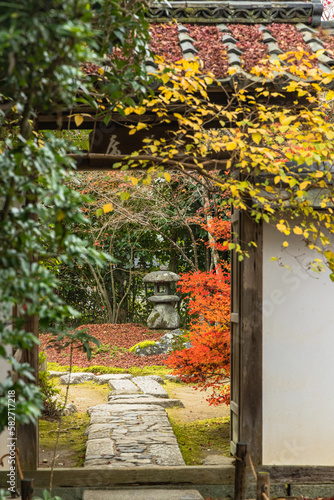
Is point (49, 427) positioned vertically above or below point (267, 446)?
below

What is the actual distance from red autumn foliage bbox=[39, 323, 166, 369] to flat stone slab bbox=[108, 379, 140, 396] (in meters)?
2.11

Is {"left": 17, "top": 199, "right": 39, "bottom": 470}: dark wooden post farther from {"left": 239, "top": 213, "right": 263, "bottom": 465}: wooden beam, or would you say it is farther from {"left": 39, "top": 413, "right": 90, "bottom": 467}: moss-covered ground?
{"left": 239, "top": 213, "right": 263, "bottom": 465}: wooden beam

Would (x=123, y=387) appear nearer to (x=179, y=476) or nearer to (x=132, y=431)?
(x=132, y=431)

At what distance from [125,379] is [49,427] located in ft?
10.3

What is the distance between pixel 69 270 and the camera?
15.7m

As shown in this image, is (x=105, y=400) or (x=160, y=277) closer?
(x=105, y=400)

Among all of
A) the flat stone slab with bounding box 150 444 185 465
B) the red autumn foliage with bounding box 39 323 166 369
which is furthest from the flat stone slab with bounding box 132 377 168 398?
the flat stone slab with bounding box 150 444 185 465

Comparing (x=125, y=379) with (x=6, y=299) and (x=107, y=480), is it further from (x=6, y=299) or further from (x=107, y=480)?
(x=6, y=299)

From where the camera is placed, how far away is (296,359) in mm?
4871

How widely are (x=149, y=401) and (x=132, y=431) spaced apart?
1.70m

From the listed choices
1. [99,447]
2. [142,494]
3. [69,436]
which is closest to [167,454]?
[99,447]

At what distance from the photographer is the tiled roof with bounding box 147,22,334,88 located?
13.8 ft

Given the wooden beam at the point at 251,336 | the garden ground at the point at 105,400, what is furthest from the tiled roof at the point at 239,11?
the garden ground at the point at 105,400

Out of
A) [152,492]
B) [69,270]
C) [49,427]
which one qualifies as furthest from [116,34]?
[69,270]
